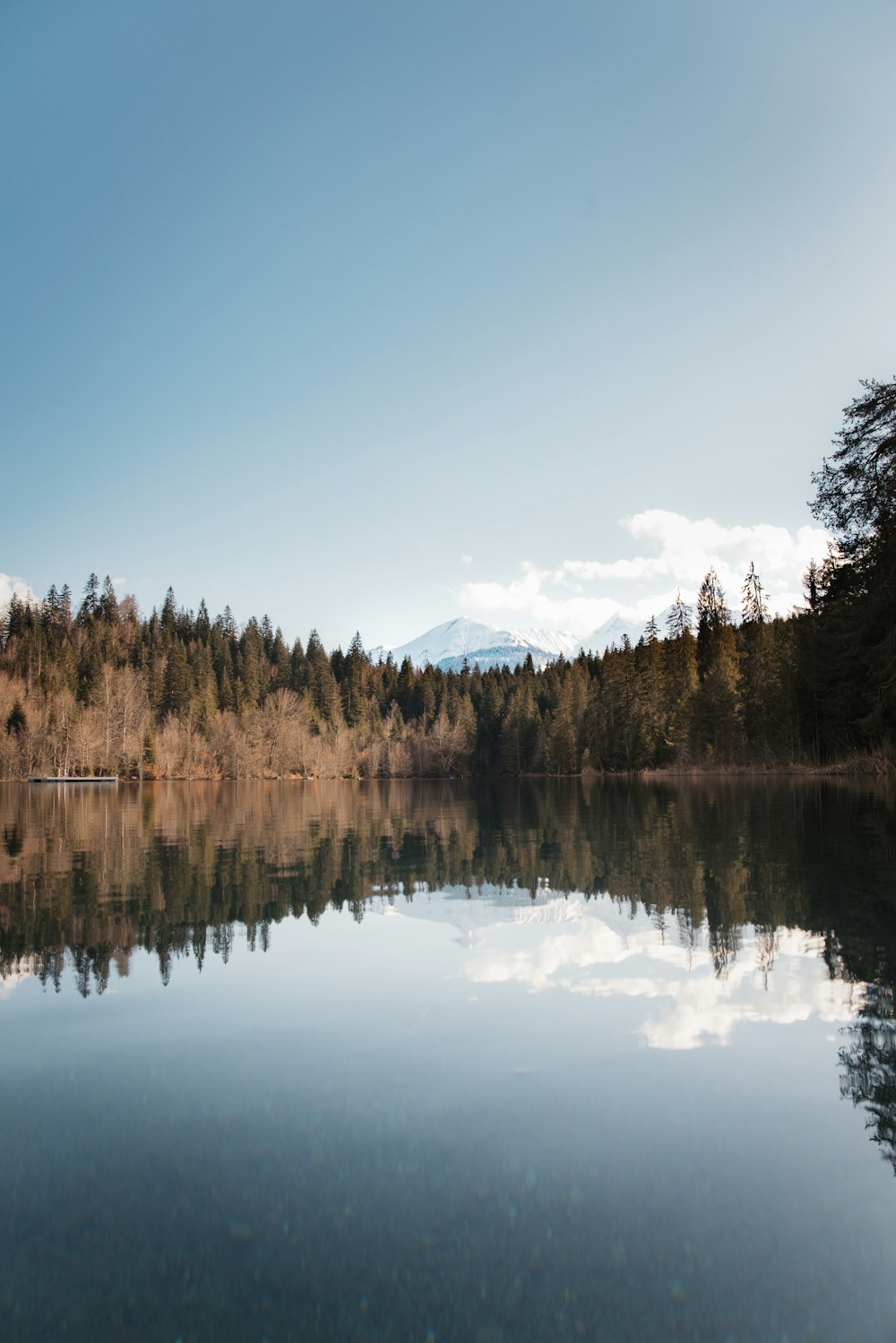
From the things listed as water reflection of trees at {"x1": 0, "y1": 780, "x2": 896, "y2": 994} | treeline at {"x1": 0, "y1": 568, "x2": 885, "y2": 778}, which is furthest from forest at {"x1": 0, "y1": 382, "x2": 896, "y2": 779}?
water reflection of trees at {"x1": 0, "y1": 780, "x2": 896, "y2": 994}

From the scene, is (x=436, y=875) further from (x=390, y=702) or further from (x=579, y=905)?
(x=390, y=702)

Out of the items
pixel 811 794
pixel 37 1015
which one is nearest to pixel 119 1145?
pixel 37 1015

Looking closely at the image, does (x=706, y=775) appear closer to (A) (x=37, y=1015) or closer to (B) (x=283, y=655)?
(A) (x=37, y=1015)

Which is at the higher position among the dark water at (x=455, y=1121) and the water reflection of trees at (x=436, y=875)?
the dark water at (x=455, y=1121)

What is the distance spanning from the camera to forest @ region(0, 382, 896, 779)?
102ft

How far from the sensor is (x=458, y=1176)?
11.7 feet

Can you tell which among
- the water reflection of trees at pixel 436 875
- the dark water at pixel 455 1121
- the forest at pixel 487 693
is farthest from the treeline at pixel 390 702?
the dark water at pixel 455 1121

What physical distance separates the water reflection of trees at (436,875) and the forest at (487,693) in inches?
447

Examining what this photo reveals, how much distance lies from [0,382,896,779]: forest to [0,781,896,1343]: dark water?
21614mm

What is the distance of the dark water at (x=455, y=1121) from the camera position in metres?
2.75

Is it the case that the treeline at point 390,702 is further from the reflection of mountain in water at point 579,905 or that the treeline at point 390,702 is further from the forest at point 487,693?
the reflection of mountain in water at point 579,905

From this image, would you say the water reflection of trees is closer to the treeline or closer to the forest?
the forest

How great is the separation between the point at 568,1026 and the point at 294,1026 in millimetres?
1917

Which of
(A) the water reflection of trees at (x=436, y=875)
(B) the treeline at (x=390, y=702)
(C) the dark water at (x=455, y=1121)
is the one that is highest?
(B) the treeline at (x=390, y=702)
